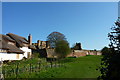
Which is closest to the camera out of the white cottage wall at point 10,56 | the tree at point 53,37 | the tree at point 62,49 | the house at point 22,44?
the white cottage wall at point 10,56

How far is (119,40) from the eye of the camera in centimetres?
545

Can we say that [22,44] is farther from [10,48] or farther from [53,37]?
[53,37]

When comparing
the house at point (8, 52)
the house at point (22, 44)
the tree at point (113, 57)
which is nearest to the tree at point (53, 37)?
the house at point (22, 44)

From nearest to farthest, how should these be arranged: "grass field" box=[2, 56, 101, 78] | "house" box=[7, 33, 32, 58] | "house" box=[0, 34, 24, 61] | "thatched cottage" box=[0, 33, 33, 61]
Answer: "grass field" box=[2, 56, 101, 78]
"house" box=[0, 34, 24, 61]
"thatched cottage" box=[0, 33, 33, 61]
"house" box=[7, 33, 32, 58]

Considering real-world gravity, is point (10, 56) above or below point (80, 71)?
above

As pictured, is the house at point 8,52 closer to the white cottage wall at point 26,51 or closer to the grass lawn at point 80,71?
the white cottage wall at point 26,51

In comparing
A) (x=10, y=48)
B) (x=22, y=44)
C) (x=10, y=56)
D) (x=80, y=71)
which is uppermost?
(x=22, y=44)

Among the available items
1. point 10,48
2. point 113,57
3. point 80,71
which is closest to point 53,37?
point 10,48

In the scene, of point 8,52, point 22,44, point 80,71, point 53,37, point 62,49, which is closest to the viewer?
point 80,71

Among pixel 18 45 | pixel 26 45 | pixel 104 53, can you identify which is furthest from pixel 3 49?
pixel 104 53

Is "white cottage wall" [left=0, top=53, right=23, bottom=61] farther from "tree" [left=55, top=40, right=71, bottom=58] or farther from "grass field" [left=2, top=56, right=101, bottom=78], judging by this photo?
"grass field" [left=2, top=56, right=101, bottom=78]

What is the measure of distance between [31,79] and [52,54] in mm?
48539

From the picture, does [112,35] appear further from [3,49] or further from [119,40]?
[3,49]

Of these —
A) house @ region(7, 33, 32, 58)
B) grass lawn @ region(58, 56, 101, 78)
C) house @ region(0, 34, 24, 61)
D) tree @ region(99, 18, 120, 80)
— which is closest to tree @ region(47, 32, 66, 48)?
house @ region(7, 33, 32, 58)
